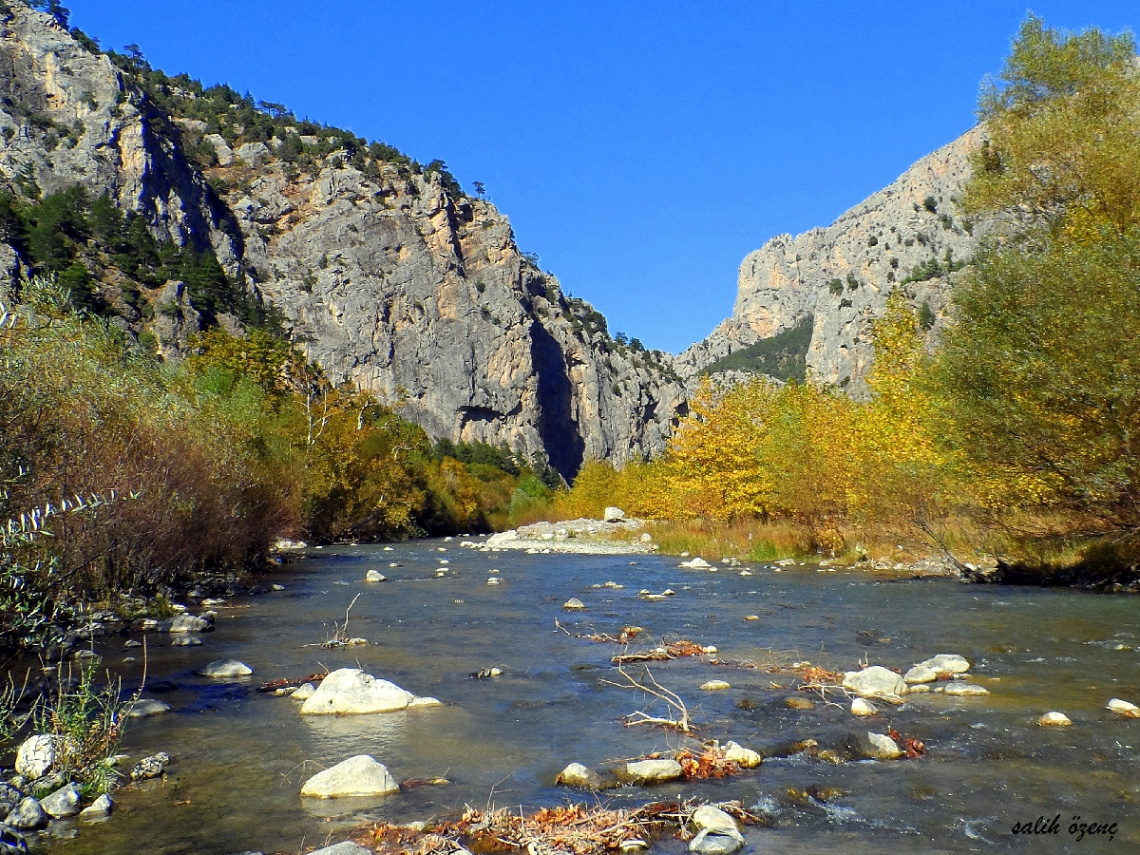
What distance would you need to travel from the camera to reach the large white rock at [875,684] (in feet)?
27.6

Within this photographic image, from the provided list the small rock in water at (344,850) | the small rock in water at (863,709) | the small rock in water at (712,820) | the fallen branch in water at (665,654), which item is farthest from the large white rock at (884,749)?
the fallen branch in water at (665,654)

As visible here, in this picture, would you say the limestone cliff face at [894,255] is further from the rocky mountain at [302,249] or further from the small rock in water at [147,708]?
the small rock in water at [147,708]

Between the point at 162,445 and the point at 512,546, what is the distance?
26.3 meters

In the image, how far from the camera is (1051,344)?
16.0m

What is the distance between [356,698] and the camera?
8188 mm

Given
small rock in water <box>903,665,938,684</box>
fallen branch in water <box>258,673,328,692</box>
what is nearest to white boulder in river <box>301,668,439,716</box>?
fallen branch in water <box>258,673,328,692</box>

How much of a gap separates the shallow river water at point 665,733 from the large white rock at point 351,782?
0.15 m

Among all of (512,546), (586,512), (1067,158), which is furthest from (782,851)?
(586,512)

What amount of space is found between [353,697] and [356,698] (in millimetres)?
32

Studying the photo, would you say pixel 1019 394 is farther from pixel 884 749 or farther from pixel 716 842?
pixel 716 842

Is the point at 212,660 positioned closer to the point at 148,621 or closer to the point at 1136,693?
the point at 148,621

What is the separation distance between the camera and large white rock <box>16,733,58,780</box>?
5.76 m

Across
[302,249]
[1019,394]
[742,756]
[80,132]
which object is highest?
[80,132]

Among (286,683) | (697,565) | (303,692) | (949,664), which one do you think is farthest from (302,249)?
(949,664)
